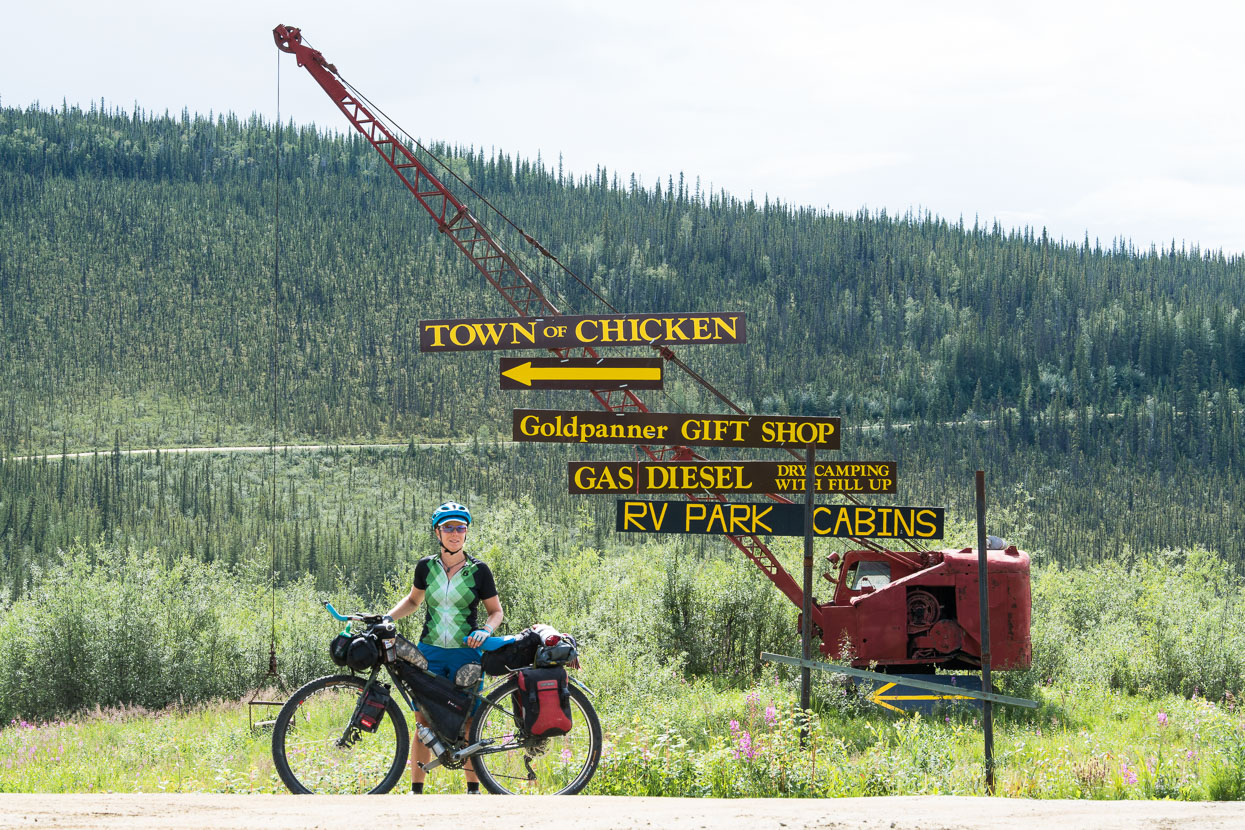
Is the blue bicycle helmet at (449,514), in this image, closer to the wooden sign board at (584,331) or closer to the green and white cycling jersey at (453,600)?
the green and white cycling jersey at (453,600)

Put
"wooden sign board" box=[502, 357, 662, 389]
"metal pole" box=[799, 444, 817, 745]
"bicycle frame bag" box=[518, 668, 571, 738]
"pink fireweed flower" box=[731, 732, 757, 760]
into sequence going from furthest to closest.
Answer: "wooden sign board" box=[502, 357, 662, 389], "metal pole" box=[799, 444, 817, 745], "pink fireweed flower" box=[731, 732, 757, 760], "bicycle frame bag" box=[518, 668, 571, 738]

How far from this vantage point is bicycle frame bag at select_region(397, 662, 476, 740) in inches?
299

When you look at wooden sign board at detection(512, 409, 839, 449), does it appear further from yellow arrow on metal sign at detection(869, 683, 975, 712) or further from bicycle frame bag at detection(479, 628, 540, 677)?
bicycle frame bag at detection(479, 628, 540, 677)


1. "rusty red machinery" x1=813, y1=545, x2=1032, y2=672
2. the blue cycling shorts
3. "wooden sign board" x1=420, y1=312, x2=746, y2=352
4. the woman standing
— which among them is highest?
"wooden sign board" x1=420, y1=312, x2=746, y2=352

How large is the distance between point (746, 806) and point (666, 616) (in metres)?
16.0

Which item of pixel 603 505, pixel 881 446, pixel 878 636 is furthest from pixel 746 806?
pixel 881 446

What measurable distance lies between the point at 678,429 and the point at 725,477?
0.97 m

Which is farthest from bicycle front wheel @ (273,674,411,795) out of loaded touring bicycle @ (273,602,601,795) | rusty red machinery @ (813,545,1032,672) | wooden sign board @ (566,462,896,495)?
rusty red machinery @ (813,545,1032,672)

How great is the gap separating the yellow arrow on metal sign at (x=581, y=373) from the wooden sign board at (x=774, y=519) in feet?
5.93

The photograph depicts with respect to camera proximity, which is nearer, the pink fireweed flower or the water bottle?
the water bottle

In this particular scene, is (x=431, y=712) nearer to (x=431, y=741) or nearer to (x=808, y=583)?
(x=431, y=741)

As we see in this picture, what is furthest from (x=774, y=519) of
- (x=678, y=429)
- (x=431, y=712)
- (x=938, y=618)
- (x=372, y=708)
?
(x=372, y=708)

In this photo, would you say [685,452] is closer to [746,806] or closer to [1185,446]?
[746,806]

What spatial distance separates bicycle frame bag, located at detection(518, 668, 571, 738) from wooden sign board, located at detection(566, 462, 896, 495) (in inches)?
306
